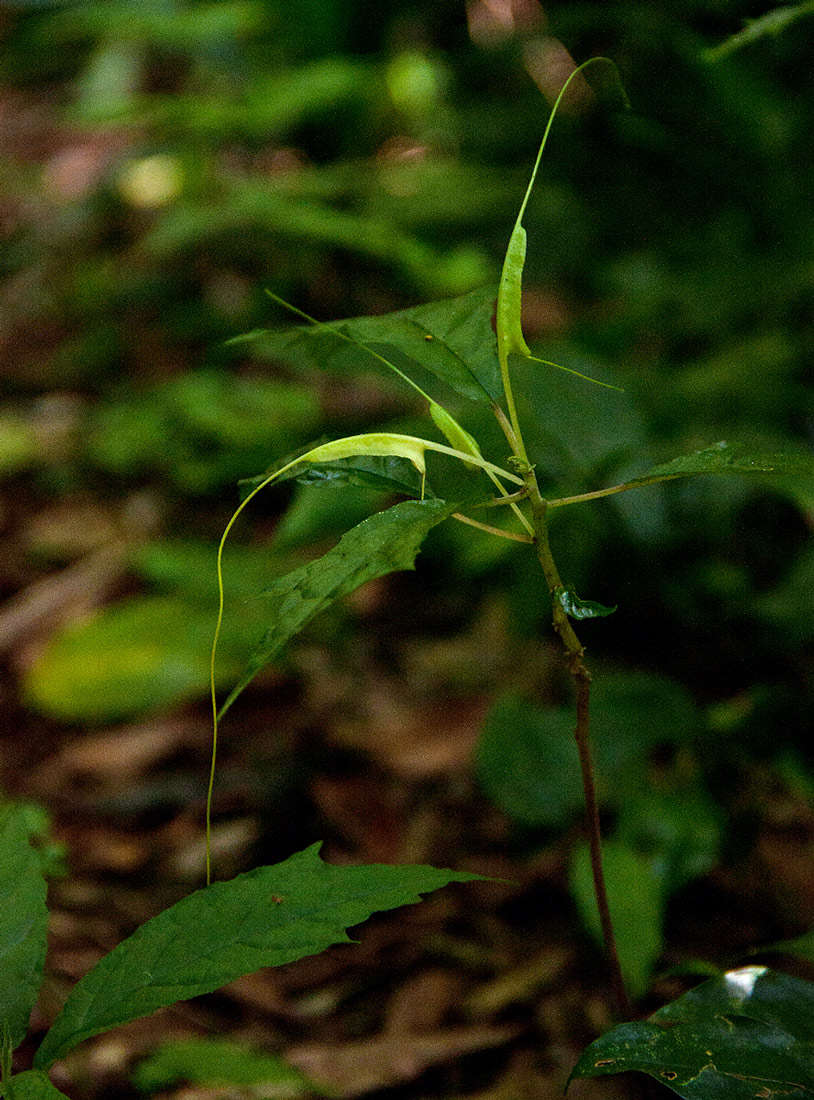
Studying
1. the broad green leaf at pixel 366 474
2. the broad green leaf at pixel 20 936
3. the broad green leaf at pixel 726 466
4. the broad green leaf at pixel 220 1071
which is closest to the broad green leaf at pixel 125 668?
the broad green leaf at pixel 220 1071

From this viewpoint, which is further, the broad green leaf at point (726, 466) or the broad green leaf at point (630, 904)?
the broad green leaf at point (630, 904)

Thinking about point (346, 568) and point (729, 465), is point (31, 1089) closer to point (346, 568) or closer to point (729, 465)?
point (346, 568)

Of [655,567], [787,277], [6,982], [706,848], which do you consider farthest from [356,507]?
[787,277]

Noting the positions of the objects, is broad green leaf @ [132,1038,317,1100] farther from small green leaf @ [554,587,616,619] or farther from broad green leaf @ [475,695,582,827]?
small green leaf @ [554,587,616,619]

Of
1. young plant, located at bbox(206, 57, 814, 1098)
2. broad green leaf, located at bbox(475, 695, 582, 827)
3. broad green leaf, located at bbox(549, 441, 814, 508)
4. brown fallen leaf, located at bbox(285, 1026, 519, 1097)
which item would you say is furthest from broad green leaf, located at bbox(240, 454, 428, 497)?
brown fallen leaf, located at bbox(285, 1026, 519, 1097)

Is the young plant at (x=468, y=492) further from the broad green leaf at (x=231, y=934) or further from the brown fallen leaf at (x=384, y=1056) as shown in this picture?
the brown fallen leaf at (x=384, y=1056)
